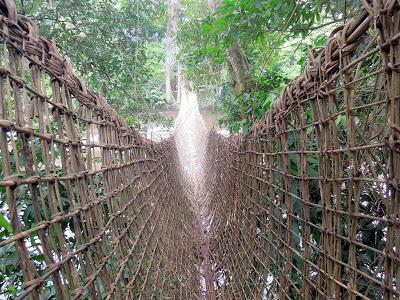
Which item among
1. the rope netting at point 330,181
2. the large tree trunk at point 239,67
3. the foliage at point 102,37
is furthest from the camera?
the large tree trunk at point 239,67

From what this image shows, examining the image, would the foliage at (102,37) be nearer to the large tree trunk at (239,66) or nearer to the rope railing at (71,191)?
the large tree trunk at (239,66)

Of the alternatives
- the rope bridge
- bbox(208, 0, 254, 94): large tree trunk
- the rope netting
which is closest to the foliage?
bbox(208, 0, 254, 94): large tree trunk

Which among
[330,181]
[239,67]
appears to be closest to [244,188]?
[330,181]

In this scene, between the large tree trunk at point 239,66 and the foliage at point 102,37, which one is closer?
the foliage at point 102,37

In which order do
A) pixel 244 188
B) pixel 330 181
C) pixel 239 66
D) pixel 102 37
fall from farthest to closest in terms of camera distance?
pixel 239 66 → pixel 102 37 → pixel 244 188 → pixel 330 181

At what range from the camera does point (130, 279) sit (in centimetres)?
111

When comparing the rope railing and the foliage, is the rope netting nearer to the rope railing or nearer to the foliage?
the rope railing

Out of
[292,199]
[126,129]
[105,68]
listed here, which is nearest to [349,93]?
[292,199]

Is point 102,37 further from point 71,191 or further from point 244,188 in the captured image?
point 71,191

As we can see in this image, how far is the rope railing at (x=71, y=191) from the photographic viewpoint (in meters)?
0.56

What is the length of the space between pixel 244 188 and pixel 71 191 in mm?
1129

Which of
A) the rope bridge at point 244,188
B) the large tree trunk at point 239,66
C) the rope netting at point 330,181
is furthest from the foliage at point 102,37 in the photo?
the rope netting at point 330,181

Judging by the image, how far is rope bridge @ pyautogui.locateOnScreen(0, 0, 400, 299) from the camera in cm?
55

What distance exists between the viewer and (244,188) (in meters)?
1.77
